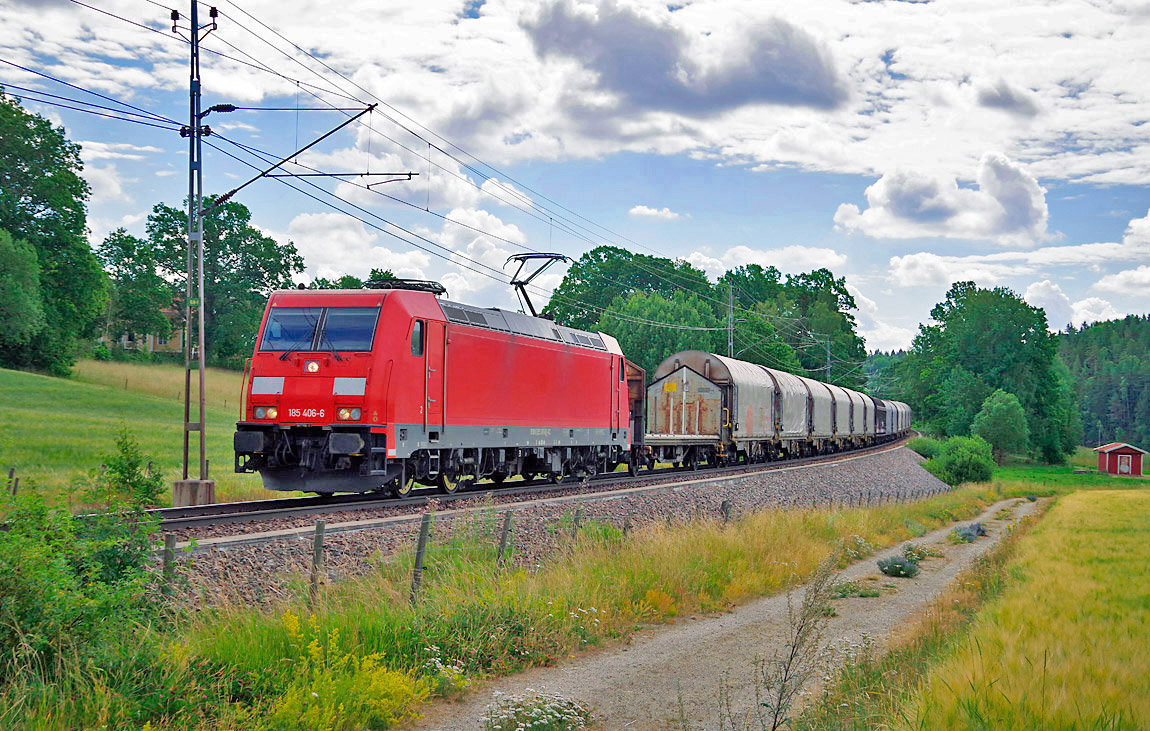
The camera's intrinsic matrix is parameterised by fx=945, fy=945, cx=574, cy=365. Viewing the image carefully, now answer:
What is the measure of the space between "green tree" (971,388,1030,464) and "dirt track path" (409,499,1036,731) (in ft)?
258

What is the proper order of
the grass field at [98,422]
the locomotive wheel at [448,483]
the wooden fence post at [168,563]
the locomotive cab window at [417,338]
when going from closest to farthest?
1. the wooden fence post at [168,563]
2. the locomotive cab window at [417,338]
3. the locomotive wheel at [448,483]
4. the grass field at [98,422]

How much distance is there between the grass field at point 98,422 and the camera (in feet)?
85.4

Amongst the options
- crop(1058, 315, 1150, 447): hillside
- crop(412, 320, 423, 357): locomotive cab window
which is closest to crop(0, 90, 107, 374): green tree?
crop(412, 320, 423, 357): locomotive cab window

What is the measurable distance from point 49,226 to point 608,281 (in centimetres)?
5312

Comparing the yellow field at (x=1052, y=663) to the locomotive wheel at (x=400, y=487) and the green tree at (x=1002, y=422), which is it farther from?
the green tree at (x=1002, y=422)

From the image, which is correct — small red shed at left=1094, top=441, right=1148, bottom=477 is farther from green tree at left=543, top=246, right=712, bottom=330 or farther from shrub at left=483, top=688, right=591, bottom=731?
shrub at left=483, top=688, right=591, bottom=731

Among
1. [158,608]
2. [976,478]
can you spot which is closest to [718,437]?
[158,608]

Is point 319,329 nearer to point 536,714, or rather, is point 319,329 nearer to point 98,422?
point 536,714

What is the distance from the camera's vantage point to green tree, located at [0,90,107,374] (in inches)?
2141

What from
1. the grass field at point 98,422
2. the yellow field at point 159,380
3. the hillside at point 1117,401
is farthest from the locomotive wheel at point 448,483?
the hillside at point 1117,401

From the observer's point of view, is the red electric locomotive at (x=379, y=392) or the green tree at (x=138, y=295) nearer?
the red electric locomotive at (x=379, y=392)

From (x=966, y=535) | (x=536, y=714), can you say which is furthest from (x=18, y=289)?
(x=536, y=714)

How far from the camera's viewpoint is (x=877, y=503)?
3228 centimetres

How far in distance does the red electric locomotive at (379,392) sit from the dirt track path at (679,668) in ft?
24.2
